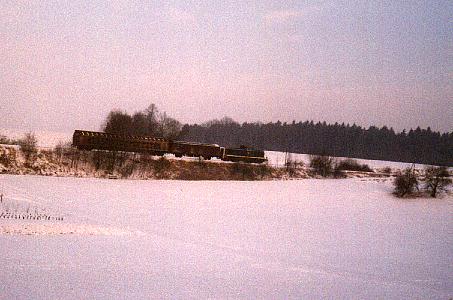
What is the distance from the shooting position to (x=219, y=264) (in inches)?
703

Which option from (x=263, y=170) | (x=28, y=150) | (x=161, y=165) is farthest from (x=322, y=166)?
(x=28, y=150)

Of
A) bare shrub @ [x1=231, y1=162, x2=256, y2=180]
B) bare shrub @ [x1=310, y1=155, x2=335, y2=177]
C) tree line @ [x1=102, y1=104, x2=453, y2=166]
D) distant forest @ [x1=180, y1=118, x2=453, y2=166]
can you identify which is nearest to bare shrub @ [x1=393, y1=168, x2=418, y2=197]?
Result: bare shrub @ [x1=310, y1=155, x2=335, y2=177]

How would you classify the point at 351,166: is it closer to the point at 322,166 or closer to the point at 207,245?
the point at 322,166

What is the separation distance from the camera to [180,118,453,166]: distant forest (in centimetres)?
13088

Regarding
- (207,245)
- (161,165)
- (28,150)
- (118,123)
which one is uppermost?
(118,123)

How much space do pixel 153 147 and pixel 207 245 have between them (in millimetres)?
39350

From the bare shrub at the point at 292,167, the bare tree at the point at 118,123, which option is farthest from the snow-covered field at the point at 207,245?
the bare tree at the point at 118,123

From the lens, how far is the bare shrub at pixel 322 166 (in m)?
72.5

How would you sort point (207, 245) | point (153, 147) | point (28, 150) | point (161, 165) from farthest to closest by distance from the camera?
point (153, 147), point (161, 165), point (28, 150), point (207, 245)

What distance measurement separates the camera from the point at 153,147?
5975cm

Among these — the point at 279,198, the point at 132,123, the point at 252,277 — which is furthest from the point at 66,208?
the point at 132,123

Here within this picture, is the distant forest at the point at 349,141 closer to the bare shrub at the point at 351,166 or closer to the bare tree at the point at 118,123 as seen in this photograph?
the bare shrub at the point at 351,166

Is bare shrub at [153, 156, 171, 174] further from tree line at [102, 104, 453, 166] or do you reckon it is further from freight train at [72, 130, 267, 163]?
tree line at [102, 104, 453, 166]

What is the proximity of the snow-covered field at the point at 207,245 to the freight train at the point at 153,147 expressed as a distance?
11.1 meters
